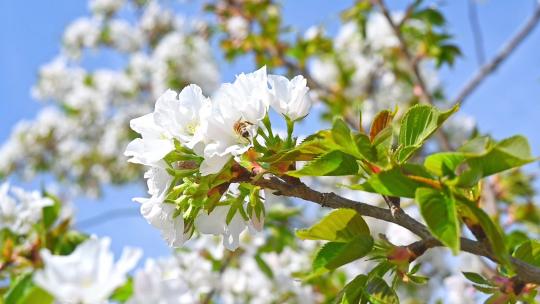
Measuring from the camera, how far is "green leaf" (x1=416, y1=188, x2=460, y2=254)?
0.52 metres

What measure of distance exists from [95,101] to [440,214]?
18.4 feet

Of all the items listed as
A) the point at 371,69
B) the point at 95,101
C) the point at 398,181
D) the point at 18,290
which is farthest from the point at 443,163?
the point at 95,101

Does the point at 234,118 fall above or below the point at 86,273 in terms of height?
above

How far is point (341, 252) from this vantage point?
24.6 inches

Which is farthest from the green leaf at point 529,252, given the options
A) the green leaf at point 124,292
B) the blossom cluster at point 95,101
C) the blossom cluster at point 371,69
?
the blossom cluster at point 95,101

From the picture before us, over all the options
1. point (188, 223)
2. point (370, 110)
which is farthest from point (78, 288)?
point (370, 110)

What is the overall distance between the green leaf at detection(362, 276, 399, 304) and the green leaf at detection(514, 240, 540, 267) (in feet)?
0.58

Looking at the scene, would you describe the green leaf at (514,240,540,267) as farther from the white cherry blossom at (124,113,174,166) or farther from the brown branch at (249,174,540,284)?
the white cherry blossom at (124,113,174,166)

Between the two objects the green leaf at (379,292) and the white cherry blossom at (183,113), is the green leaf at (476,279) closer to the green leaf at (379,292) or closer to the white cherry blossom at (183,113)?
the green leaf at (379,292)

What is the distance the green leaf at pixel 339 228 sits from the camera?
630 mm

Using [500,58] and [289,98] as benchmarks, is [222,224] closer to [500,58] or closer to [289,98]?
[289,98]

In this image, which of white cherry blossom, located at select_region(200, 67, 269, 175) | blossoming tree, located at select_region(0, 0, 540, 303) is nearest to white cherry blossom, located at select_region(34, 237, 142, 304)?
blossoming tree, located at select_region(0, 0, 540, 303)

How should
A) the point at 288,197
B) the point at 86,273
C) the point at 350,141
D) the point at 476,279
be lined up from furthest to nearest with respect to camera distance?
the point at 288,197, the point at 476,279, the point at 350,141, the point at 86,273

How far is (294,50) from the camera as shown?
3.07m
